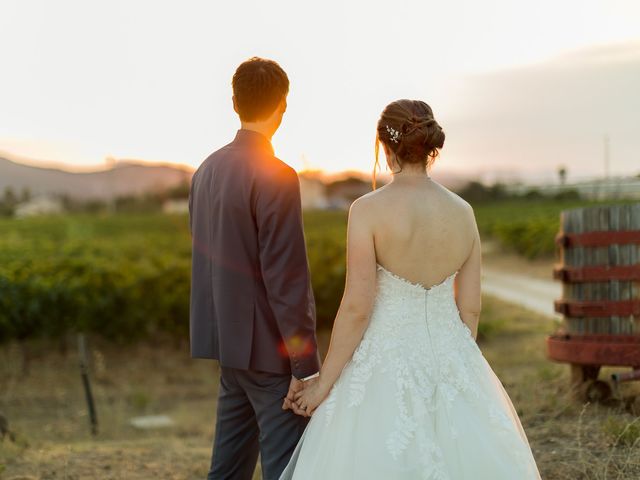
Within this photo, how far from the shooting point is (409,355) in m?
3.71

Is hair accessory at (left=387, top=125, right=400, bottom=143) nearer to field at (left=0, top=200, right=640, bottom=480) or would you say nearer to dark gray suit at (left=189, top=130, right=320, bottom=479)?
dark gray suit at (left=189, top=130, right=320, bottom=479)

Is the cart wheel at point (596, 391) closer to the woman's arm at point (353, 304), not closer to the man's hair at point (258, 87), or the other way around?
the woman's arm at point (353, 304)

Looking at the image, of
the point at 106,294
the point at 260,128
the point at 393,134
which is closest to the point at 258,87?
the point at 260,128

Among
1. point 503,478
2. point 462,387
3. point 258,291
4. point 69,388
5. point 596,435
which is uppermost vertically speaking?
point 258,291

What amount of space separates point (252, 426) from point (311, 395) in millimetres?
508

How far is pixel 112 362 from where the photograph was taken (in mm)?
11906

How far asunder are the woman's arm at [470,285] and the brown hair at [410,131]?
1.26ft

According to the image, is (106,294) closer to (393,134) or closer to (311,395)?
(311,395)

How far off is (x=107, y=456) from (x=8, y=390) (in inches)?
190

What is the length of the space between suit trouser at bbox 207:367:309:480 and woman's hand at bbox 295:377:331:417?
87 millimetres

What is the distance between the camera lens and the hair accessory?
11.6ft

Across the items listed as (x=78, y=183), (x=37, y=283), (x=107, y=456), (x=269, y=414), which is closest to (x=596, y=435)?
(x=269, y=414)

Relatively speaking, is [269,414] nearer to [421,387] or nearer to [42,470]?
[421,387]

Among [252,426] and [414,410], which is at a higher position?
[414,410]
